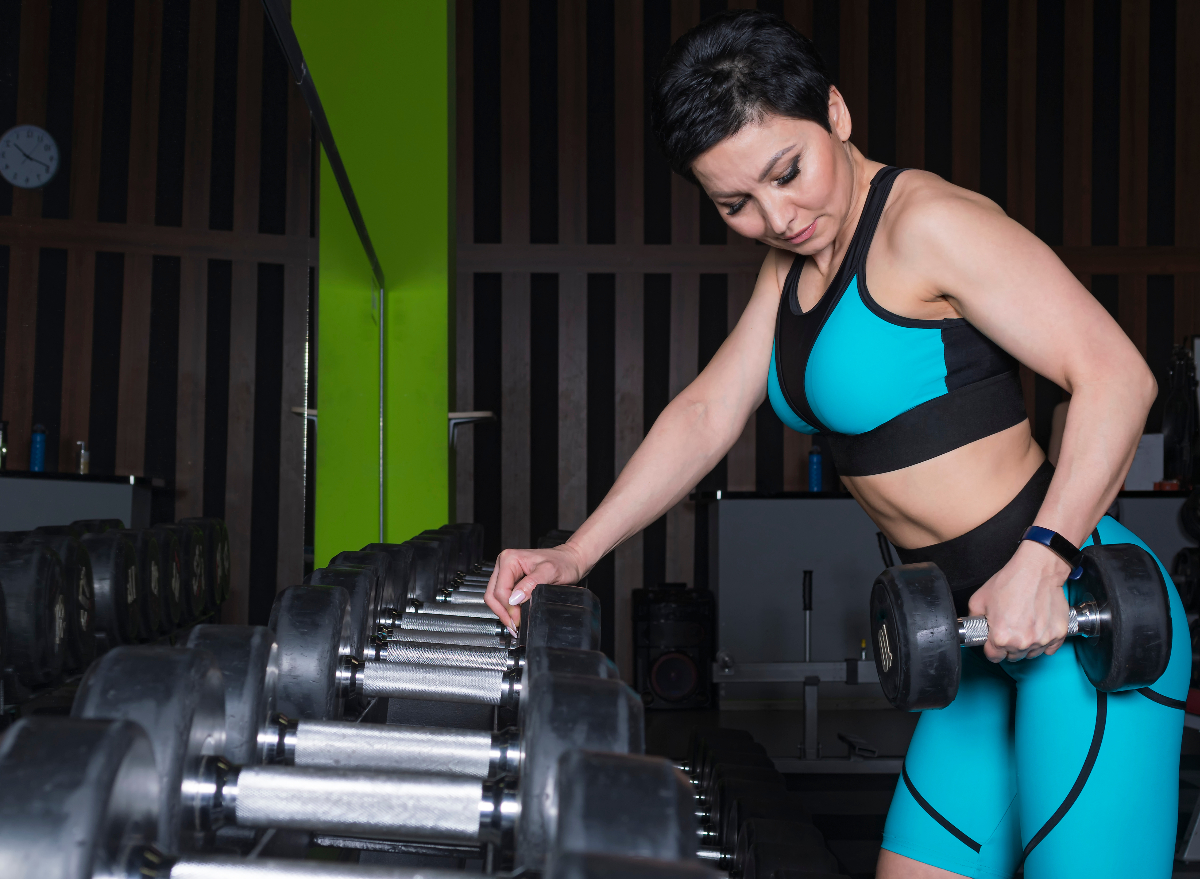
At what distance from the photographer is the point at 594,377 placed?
19.2 feet

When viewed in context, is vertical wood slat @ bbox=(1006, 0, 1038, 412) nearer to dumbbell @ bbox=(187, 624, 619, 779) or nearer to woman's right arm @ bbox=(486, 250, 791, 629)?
woman's right arm @ bbox=(486, 250, 791, 629)

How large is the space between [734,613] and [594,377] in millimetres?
1682

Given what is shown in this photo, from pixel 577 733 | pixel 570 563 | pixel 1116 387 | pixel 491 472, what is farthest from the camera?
pixel 491 472

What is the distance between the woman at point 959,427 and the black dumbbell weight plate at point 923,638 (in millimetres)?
52

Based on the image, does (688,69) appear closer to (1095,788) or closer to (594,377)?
(1095,788)

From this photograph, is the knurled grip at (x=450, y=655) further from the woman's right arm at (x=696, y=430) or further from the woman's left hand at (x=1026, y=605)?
the woman's left hand at (x=1026, y=605)

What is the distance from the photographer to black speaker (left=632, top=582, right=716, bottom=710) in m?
4.77

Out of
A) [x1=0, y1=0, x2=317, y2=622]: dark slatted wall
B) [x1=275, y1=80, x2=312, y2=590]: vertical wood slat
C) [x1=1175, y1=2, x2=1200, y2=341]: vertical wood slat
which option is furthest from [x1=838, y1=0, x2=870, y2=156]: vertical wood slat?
[x1=0, y1=0, x2=317, y2=622]: dark slatted wall

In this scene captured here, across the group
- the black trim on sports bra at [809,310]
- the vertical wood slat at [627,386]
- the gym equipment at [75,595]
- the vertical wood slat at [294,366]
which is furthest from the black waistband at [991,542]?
the vertical wood slat at [627,386]

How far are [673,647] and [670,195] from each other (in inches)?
106

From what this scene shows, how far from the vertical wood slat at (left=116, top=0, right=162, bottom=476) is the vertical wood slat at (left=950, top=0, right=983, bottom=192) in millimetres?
5387

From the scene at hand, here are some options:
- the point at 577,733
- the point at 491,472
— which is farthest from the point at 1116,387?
the point at 491,472

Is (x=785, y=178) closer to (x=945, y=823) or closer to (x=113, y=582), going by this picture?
(x=945, y=823)

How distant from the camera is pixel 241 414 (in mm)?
1620
